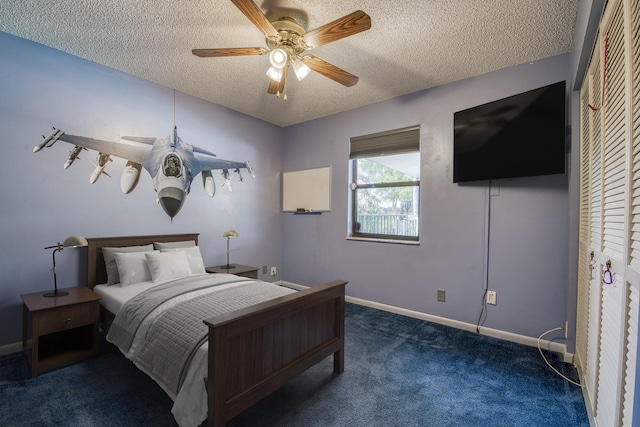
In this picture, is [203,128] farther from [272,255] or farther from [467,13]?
[467,13]

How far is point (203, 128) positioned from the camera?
3.60 m

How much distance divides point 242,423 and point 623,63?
2472mm

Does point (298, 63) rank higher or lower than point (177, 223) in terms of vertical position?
higher

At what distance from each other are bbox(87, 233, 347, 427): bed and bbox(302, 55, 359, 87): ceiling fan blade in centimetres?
162

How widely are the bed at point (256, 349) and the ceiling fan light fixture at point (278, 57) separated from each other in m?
1.56

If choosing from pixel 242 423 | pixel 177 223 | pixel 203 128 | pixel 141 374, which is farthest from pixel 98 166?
pixel 242 423

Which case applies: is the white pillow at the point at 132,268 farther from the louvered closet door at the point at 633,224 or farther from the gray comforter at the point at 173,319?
the louvered closet door at the point at 633,224

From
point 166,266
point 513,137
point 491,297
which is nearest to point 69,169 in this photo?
point 166,266

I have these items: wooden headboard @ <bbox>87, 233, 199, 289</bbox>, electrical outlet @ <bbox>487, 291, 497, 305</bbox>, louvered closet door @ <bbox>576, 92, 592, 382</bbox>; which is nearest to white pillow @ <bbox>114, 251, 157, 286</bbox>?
wooden headboard @ <bbox>87, 233, 199, 289</bbox>

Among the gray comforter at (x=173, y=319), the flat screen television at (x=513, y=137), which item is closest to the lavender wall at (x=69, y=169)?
the gray comforter at (x=173, y=319)

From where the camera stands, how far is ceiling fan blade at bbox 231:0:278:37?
1.52 m

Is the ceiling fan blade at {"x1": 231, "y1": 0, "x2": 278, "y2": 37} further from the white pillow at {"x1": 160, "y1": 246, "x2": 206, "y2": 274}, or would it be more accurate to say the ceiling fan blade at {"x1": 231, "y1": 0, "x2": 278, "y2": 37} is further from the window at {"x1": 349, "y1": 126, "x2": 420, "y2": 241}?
the white pillow at {"x1": 160, "y1": 246, "x2": 206, "y2": 274}

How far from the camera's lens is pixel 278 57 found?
1.94 m

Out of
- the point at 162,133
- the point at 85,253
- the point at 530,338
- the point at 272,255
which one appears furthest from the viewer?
the point at 272,255
